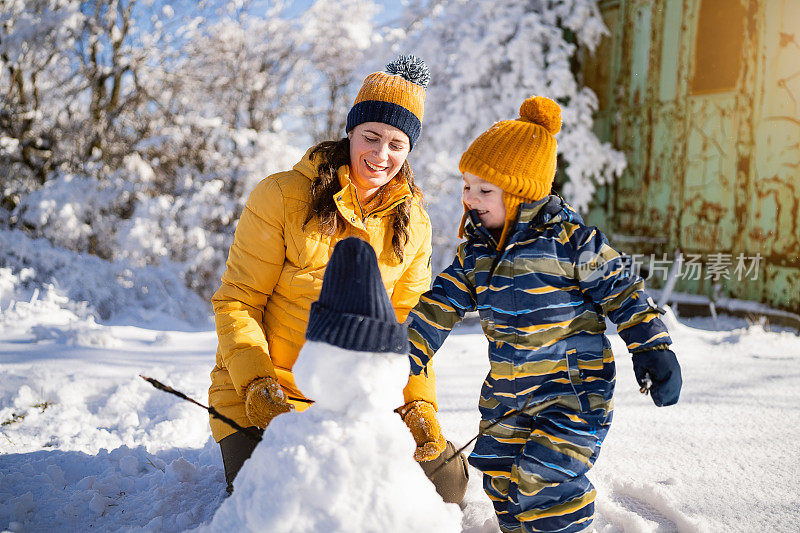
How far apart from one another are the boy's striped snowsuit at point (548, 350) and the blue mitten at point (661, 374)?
0.04 m

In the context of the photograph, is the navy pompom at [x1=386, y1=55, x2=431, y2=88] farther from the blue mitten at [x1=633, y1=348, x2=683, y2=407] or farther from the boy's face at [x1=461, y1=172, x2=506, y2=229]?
→ the blue mitten at [x1=633, y1=348, x2=683, y2=407]

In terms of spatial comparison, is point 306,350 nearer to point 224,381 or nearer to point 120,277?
point 224,381

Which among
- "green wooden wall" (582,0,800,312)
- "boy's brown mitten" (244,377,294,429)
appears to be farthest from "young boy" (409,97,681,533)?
"green wooden wall" (582,0,800,312)

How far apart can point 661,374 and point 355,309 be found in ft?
3.12

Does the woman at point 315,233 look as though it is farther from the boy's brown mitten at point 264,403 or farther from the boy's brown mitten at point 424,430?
the boy's brown mitten at point 264,403

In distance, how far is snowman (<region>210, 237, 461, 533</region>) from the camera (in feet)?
3.74

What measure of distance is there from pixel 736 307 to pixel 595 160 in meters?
2.34

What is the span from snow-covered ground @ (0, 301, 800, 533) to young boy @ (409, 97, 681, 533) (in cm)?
36

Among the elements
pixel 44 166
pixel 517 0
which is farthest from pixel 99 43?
pixel 517 0

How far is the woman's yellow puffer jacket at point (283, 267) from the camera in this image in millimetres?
2119

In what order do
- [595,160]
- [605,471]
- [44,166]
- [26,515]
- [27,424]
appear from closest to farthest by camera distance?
[26,515] < [605,471] < [27,424] < [595,160] < [44,166]

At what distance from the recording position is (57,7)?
7.77m

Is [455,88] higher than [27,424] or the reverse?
higher

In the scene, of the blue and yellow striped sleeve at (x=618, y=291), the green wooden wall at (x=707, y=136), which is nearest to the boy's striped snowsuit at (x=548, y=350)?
the blue and yellow striped sleeve at (x=618, y=291)
